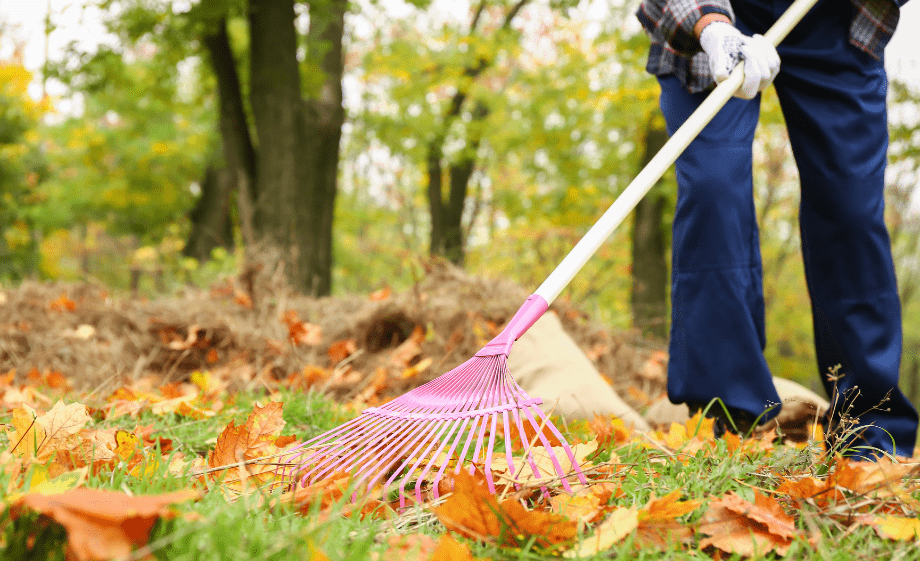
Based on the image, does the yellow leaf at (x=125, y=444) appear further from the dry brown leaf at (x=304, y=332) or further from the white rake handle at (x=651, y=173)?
the dry brown leaf at (x=304, y=332)

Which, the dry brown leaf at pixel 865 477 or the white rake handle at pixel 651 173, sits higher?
the white rake handle at pixel 651 173

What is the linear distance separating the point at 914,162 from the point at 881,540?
7.72 m

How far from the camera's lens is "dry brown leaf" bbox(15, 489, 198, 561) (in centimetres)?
63

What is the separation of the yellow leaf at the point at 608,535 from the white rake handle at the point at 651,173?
53cm

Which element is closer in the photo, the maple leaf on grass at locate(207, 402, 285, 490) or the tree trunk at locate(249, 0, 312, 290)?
the maple leaf on grass at locate(207, 402, 285, 490)

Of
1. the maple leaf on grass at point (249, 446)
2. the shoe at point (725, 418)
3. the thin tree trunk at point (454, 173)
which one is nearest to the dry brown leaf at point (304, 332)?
the maple leaf on grass at point (249, 446)

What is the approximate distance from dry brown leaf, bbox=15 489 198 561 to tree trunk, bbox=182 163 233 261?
41.3 feet

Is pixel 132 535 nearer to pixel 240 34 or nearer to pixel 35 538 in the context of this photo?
pixel 35 538

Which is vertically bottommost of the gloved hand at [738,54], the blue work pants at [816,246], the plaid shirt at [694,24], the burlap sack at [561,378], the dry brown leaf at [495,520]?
the burlap sack at [561,378]

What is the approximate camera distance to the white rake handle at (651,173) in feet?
4.46

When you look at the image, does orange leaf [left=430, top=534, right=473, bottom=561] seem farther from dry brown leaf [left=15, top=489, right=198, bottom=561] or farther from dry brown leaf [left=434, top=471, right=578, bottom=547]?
dry brown leaf [left=15, top=489, right=198, bottom=561]

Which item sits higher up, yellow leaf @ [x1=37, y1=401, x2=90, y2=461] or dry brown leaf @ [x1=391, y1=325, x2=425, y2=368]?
yellow leaf @ [x1=37, y1=401, x2=90, y2=461]

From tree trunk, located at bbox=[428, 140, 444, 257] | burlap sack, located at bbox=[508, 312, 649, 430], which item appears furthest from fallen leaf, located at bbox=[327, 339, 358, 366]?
tree trunk, located at bbox=[428, 140, 444, 257]

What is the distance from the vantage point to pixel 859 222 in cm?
164
